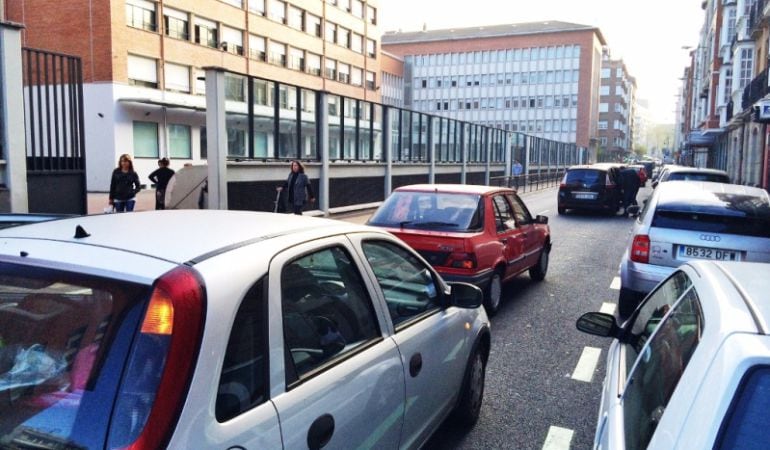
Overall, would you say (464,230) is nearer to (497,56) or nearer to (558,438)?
(558,438)

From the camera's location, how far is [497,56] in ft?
313

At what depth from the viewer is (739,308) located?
1.88 m

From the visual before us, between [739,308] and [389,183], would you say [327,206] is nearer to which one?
[389,183]

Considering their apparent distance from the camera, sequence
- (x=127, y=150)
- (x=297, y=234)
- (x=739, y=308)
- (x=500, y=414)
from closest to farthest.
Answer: (x=739, y=308) → (x=297, y=234) → (x=500, y=414) → (x=127, y=150)

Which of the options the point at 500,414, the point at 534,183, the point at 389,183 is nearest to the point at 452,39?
the point at 534,183

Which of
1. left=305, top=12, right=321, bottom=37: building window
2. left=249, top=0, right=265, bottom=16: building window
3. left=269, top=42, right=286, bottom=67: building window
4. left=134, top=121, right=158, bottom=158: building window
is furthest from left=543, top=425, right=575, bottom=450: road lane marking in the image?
left=305, top=12, right=321, bottom=37: building window

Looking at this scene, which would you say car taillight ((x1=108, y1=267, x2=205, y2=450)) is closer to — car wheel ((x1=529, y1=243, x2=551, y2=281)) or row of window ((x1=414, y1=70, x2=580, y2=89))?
car wheel ((x1=529, y1=243, x2=551, y2=281))

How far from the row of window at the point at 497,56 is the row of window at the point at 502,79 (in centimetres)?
215

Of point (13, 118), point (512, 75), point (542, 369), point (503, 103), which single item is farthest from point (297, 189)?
point (512, 75)

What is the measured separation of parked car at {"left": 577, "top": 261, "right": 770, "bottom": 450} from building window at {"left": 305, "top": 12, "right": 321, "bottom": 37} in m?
52.1

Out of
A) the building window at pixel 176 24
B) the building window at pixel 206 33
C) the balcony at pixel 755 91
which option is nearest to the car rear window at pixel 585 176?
the balcony at pixel 755 91

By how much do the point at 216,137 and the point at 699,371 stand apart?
13046 mm

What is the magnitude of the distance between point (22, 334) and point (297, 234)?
1004mm

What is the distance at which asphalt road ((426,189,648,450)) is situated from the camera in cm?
404
